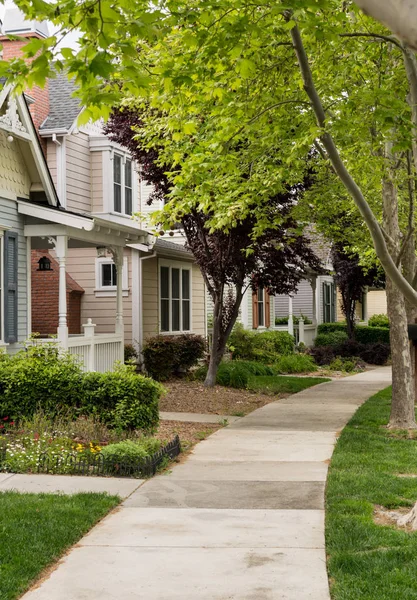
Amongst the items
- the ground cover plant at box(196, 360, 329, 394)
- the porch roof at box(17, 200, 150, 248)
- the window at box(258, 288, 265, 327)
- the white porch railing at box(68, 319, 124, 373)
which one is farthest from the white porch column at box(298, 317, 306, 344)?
the porch roof at box(17, 200, 150, 248)

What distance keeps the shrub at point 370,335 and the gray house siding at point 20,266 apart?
777 inches

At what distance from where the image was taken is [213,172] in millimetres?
10398

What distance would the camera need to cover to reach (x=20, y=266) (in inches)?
599

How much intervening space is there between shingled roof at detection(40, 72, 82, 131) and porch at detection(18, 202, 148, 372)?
10.5 ft

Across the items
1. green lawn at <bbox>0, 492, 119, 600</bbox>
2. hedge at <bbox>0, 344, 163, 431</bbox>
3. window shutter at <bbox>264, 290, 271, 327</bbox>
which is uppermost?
window shutter at <bbox>264, 290, 271, 327</bbox>

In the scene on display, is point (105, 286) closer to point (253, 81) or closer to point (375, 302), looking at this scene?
point (253, 81)

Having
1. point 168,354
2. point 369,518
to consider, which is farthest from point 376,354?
point 369,518

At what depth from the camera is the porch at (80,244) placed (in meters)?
15.0

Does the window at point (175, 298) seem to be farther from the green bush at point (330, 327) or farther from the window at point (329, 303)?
the window at point (329, 303)

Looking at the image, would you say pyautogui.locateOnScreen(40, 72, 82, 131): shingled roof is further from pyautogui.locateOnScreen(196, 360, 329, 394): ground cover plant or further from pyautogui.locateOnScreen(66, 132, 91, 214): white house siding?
pyautogui.locateOnScreen(196, 360, 329, 394): ground cover plant

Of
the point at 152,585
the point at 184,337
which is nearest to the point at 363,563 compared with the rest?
the point at 152,585

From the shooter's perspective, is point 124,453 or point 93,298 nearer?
point 124,453

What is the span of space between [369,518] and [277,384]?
12.4 meters

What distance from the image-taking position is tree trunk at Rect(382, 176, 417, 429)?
12930 millimetres
